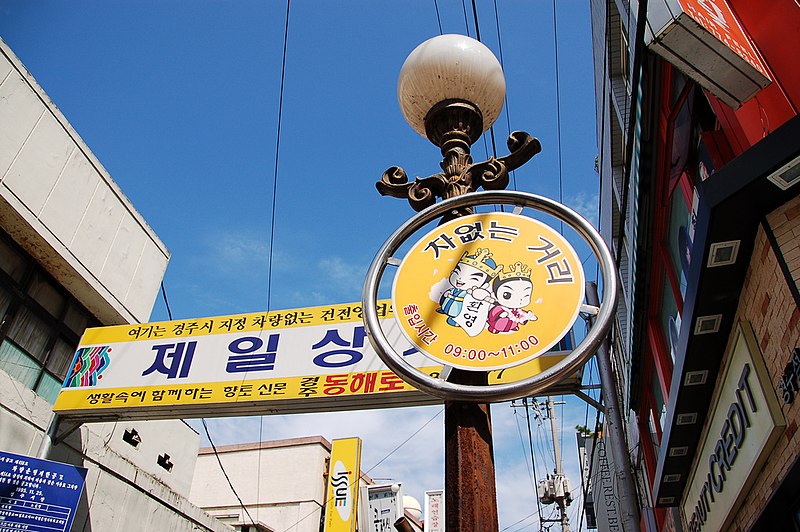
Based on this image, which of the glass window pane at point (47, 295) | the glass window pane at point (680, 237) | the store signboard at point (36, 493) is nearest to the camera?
the glass window pane at point (680, 237)

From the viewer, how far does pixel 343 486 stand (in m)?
17.2

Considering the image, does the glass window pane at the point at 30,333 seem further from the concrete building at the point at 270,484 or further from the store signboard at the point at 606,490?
the concrete building at the point at 270,484

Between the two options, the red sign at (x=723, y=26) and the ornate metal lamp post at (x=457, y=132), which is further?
the red sign at (x=723, y=26)

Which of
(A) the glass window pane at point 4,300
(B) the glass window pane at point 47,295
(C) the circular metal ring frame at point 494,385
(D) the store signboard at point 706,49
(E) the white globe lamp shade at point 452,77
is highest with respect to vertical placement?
(B) the glass window pane at point 47,295

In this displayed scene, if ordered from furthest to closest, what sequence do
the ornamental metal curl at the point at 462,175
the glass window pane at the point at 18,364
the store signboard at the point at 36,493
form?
the glass window pane at the point at 18,364 < the store signboard at the point at 36,493 < the ornamental metal curl at the point at 462,175

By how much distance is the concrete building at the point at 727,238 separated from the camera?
11.7 feet

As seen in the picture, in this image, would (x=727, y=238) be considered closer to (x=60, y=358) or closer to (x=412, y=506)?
(x=60, y=358)

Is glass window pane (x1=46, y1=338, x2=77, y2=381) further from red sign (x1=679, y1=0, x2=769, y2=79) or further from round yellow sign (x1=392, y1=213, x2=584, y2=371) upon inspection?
red sign (x1=679, y1=0, x2=769, y2=79)

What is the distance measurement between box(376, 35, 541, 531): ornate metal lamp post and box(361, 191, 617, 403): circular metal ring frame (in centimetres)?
13

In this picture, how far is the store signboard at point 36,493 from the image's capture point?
7.02m

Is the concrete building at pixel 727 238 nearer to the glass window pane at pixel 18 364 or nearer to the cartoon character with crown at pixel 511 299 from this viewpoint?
the cartoon character with crown at pixel 511 299

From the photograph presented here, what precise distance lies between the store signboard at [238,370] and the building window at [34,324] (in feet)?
3.20

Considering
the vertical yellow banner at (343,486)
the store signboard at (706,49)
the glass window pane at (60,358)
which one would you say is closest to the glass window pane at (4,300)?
the glass window pane at (60,358)

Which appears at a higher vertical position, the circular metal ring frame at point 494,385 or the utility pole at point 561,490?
the utility pole at point 561,490
